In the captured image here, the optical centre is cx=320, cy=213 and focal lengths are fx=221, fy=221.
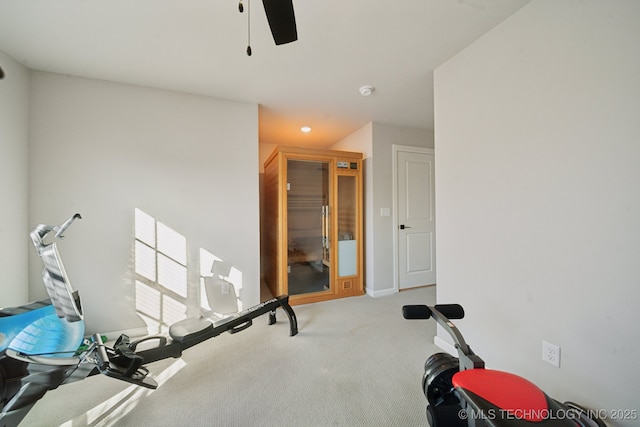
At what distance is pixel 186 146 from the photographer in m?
2.36

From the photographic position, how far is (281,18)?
2.93 feet

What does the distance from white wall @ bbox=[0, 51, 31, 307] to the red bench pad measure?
3.06 metres

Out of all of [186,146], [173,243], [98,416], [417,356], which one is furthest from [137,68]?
[417,356]

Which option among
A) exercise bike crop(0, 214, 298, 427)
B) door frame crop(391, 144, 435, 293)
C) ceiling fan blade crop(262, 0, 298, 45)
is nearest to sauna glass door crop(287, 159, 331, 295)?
door frame crop(391, 144, 435, 293)

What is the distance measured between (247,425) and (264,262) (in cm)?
303

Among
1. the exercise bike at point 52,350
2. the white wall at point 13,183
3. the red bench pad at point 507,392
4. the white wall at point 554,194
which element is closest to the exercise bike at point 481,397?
the red bench pad at point 507,392

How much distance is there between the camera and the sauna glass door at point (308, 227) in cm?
A: 312

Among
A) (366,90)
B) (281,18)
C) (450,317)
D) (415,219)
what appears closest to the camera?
(281,18)

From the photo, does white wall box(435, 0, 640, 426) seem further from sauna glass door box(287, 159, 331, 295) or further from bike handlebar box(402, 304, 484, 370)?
sauna glass door box(287, 159, 331, 295)

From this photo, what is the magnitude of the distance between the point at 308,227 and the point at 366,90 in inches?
75.0

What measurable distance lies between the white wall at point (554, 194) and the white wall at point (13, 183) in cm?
357

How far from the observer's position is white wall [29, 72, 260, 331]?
1991 mm

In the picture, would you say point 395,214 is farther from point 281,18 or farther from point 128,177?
point 128,177

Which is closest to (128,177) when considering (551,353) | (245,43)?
(245,43)
